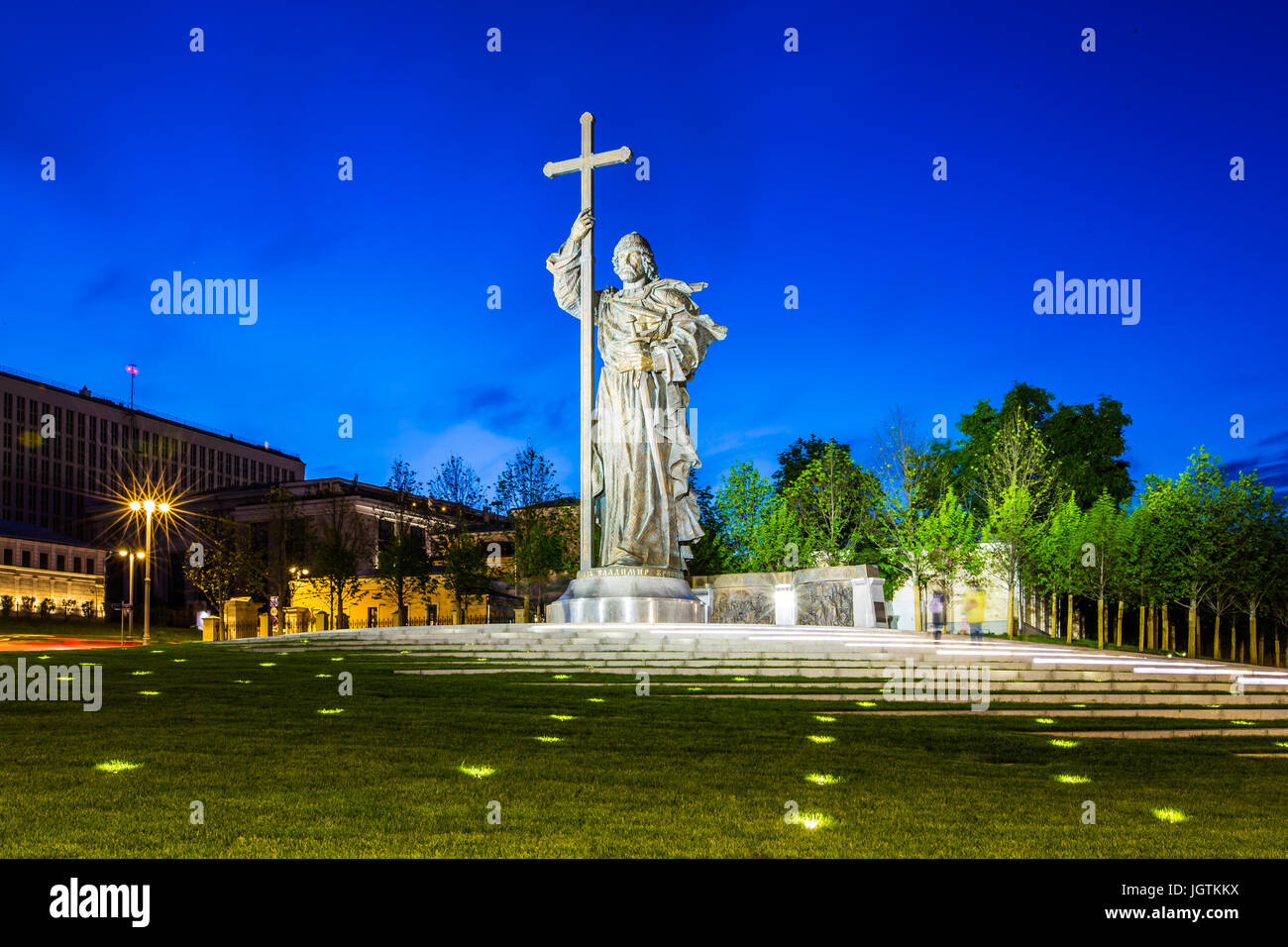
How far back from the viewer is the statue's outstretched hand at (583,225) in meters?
25.1

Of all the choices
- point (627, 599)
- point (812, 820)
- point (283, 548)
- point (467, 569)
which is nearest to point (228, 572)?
→ point (283, 548)

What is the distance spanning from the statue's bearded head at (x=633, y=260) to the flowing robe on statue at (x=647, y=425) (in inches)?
15.7

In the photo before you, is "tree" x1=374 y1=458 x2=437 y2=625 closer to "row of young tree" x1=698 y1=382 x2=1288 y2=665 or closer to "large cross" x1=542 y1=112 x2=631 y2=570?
"row of young tree" x1=698 y1=382 x2=1288 y2=665

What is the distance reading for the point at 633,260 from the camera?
82.1 feet

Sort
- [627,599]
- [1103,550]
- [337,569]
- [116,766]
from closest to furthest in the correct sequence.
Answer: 1. [116,766]
2. [627,599]
3. [1103,550]
4. [337,569]

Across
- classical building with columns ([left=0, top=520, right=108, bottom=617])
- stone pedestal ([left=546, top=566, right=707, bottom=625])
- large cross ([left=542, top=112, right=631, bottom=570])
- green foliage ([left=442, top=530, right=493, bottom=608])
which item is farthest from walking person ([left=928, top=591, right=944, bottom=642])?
classical building with columns ([left=0, top=520, right=108, bottom=617])

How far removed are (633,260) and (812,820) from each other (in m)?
19.5

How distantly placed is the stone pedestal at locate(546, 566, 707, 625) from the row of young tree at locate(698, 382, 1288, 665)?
2174cm

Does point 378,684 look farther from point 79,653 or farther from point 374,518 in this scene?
point 374,518

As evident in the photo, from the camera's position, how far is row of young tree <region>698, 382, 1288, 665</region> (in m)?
41.9

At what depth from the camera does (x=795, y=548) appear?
→ 47.2m

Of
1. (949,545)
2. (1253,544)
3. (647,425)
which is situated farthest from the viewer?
(949,545)

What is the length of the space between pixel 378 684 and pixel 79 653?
889 centimetres

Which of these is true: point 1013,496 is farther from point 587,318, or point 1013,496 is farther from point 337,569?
point 337,569
